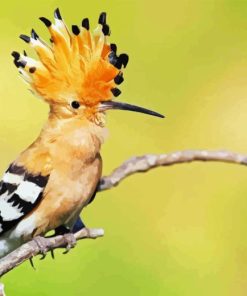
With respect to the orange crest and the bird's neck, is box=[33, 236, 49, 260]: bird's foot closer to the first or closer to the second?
the bird's neck

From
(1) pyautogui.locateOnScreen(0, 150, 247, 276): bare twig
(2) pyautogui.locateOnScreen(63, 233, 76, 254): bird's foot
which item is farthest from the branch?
(2) pyautogui.locateOnScreen(63, 233, 76, 254): bird's foot

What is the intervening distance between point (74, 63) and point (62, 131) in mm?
110

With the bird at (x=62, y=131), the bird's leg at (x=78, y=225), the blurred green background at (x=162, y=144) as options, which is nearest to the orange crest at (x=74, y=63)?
the bird at (x=62, y=131)

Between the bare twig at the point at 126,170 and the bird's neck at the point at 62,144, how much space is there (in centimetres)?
9

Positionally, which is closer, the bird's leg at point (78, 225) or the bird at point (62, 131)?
the bird at point (62, 131)

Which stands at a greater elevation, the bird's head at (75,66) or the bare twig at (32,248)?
the bird's head at (75,66)

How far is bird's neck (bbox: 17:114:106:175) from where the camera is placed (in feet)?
5.21

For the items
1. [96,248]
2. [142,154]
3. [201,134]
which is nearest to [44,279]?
[96,248]

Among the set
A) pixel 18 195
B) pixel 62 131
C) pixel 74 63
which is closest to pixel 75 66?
pixel 74 63

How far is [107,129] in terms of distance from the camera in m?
1.61

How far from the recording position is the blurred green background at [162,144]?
5.60 feet

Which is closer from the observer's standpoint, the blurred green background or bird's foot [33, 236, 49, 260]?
bird's foot [33, 236, 49, 260]

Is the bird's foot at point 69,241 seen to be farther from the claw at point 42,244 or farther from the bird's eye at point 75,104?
the bird's eye at point 75,104

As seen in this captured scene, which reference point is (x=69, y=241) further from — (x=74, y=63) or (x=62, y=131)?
(x=74, y=63)
